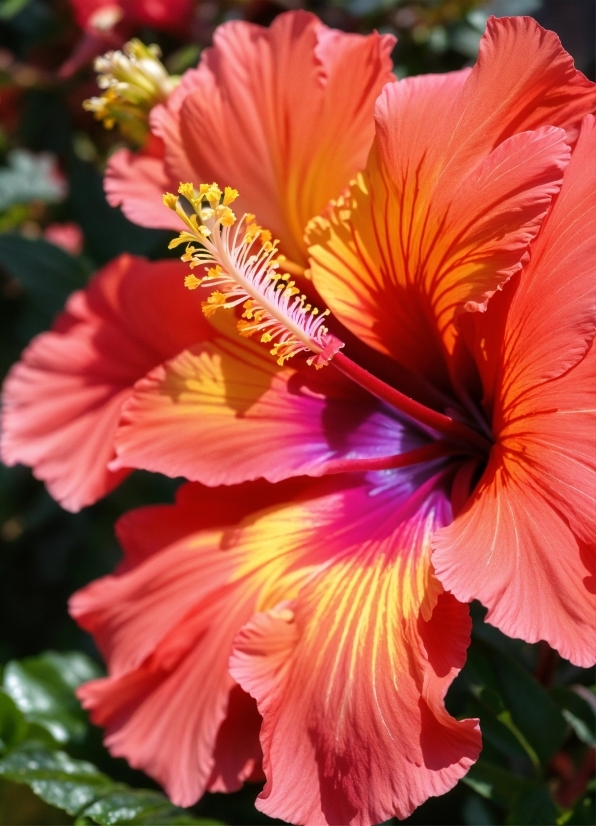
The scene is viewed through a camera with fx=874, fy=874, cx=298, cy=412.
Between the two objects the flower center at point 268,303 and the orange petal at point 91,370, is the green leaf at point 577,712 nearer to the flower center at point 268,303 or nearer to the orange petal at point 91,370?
the flower center at point 268,303

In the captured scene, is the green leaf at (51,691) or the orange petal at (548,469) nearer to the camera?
the orange petal at (548,469)

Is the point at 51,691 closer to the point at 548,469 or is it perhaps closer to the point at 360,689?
the point at 360,689

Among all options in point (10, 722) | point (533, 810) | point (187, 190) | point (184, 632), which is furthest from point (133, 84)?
point (533, 810)

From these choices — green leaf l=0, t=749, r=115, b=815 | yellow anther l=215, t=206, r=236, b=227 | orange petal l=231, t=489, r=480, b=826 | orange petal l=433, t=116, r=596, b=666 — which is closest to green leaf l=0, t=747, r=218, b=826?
green leaf l=0, t=749, r=115, b=815

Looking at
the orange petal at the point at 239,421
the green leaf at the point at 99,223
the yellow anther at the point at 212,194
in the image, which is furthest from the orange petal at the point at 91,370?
the green leaf at the point at 99,223

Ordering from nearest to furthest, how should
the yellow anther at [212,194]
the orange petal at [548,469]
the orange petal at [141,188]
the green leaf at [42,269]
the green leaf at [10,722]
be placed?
the orange petal at [548,469]
the yellow anther at [212,194]
the orange petal at [141,188]
the green leaf at [10,722]
the green leaf at [42,269]

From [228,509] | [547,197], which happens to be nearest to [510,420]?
[547,197]

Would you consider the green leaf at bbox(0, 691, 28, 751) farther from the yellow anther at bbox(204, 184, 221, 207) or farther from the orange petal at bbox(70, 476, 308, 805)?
the yellow anther at bbox(204, 184, 221, 207)

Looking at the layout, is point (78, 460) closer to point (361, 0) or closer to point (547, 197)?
point (547, 197)
